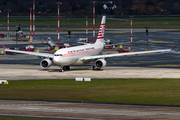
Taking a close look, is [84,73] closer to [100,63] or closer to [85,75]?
[85,75]

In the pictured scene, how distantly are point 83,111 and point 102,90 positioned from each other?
11.4 meters

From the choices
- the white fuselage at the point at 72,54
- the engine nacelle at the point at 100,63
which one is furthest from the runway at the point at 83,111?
the engine nacelle at the point at 100,63

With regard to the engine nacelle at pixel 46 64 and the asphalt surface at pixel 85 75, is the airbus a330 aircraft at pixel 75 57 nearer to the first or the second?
the engine nacelle at pixel 46 64

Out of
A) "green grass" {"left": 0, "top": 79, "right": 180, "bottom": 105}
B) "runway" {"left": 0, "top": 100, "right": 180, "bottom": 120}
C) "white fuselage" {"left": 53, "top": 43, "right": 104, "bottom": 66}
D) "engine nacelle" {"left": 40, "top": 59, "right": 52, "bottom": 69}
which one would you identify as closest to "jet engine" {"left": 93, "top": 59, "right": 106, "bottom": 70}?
"white fuselage" {"left": 53, "top": 43, "right": 104, "bottom": 66}

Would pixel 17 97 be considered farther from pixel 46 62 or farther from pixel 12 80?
pixel 46 62

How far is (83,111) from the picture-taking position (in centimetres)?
3064

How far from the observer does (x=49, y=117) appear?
28.6 meters

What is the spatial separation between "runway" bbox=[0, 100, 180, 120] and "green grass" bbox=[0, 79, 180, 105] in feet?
8.70

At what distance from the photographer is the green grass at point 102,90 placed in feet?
119

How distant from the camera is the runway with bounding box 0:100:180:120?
28.7 m

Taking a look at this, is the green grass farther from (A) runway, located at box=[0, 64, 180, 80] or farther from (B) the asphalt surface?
(A) runway, located at box=[0, 64, 180, 80]

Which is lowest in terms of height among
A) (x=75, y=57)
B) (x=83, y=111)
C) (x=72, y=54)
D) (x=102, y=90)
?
(x=83, y=111)

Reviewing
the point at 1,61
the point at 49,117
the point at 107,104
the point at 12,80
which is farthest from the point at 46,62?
the point at 49,117

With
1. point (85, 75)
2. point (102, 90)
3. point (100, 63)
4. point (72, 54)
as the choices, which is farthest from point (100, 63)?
point (102, 90)
